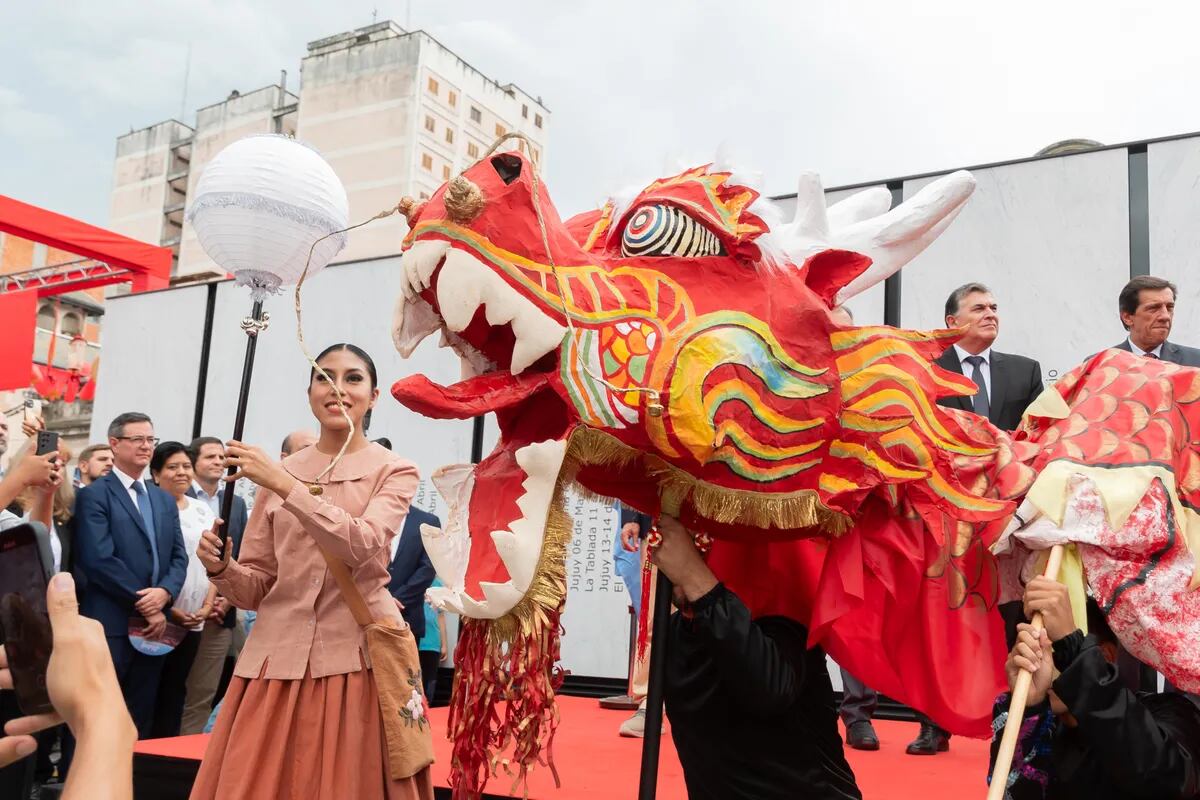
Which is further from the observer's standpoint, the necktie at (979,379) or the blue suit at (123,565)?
the blue suit at (123,565)

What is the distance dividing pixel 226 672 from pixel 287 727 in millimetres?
3776

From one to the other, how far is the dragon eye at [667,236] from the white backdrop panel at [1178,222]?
401 cm

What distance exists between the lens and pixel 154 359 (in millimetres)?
8258

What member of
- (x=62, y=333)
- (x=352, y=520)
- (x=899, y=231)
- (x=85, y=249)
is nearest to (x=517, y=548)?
(x=899, y=231)

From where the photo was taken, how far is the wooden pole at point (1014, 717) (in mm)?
1217

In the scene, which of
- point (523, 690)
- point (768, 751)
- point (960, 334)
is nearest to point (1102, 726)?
point (768, 751)

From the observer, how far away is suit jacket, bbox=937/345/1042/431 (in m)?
3.49

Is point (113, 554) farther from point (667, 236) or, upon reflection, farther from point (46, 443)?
point (667, 236)

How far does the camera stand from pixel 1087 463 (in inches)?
55.4

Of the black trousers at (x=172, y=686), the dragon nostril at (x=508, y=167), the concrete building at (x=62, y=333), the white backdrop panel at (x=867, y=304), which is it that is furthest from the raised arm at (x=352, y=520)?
the concrete building at (x=62, y=333)

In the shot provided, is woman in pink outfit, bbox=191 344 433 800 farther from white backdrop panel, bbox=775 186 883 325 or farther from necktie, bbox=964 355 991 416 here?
white backdrop panel, bbox=775 186 883 325

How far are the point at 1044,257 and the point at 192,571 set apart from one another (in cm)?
413

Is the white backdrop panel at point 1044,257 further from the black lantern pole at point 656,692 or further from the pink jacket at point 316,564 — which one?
the black lantern pole at point 656,692

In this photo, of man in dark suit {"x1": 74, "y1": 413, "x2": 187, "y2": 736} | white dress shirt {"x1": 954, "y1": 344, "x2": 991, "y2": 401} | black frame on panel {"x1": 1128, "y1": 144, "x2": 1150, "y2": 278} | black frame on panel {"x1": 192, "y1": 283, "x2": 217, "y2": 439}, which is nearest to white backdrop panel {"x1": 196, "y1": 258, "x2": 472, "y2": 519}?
black frame on panel {"x1": 192, "y1": 283, "x2": 217, "y2": 439}
